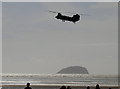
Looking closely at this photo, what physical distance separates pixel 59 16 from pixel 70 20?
5.33 feet

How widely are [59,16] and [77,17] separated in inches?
94.5

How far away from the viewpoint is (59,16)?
5319 cm

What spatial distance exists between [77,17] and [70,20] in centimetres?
96

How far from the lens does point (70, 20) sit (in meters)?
53.9

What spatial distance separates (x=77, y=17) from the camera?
177 ft
